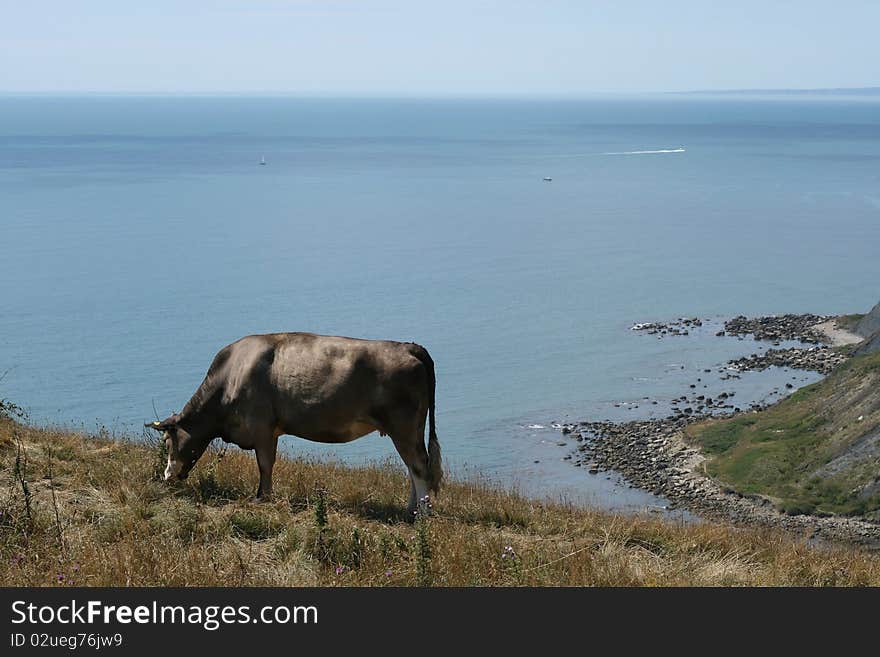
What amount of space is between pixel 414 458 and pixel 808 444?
4171 cm

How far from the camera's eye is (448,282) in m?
92.1

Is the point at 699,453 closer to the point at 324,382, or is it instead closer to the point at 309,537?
the point at 324,382

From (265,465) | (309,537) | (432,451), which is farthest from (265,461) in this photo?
(309,537)

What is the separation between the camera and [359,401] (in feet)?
40.3

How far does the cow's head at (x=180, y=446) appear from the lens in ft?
41.4

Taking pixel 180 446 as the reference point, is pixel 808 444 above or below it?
below

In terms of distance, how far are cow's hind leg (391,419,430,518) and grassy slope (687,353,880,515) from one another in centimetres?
3503

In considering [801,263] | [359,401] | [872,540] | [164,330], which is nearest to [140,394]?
[164,330]

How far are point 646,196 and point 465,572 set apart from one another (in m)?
148

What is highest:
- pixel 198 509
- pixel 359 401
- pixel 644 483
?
pixel 359 401

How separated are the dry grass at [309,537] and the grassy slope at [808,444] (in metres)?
33.1

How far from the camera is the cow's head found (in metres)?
12.6

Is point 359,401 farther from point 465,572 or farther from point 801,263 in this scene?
point 801,263

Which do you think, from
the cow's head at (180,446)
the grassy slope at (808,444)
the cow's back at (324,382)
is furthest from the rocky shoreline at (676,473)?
the cow's head at (180,446)
